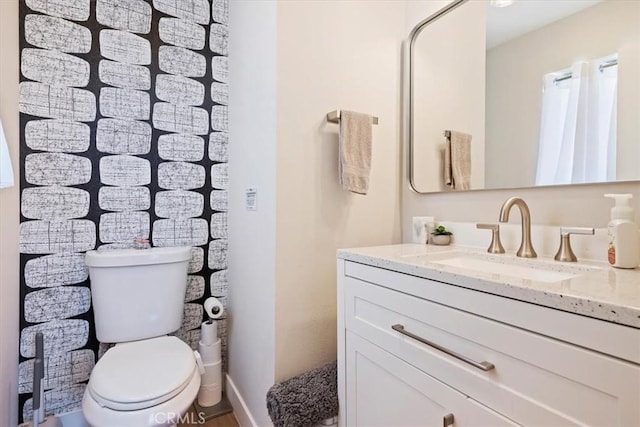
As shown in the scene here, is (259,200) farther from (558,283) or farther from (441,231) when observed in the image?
(558,283)

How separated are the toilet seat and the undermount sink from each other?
0.97 m

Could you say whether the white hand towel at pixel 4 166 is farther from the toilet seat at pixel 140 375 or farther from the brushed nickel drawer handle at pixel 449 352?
the brushed nickel drawer handle at pixel 449 352

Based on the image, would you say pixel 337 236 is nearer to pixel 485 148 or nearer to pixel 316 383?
pixel 316 383

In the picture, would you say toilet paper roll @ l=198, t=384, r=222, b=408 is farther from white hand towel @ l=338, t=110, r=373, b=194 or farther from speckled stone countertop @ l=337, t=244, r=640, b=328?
white hand towel @ l=338, t=110, r=373, b=194

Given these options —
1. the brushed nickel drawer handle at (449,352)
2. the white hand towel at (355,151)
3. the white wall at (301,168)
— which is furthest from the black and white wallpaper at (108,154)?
the brushed nickel drawer handle at (449,352)

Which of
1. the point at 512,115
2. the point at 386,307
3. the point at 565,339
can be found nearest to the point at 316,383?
the point at 386,307

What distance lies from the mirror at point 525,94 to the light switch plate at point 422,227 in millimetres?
147

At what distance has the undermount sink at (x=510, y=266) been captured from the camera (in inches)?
36.3

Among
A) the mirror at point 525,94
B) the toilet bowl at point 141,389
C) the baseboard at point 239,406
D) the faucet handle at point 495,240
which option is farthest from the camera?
the baseboard at point 239,406

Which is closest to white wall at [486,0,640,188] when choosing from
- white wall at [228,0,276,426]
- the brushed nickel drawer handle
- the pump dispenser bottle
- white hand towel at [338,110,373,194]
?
the pump dispenser bottle

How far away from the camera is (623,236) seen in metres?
0.87

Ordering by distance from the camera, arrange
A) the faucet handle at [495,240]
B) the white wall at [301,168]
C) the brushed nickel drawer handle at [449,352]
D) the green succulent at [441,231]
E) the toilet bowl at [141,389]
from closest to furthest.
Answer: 1. the brushed nickel drawer handle at [449,352]
2. the toilet bowl at [141,389]
3. the faucet handle at [495,240]
4. the white wall at [301,168]
5. the green succulent at [441,231]

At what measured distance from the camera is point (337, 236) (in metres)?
A: 1.45

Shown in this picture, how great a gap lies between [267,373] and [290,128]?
1.01 meters
